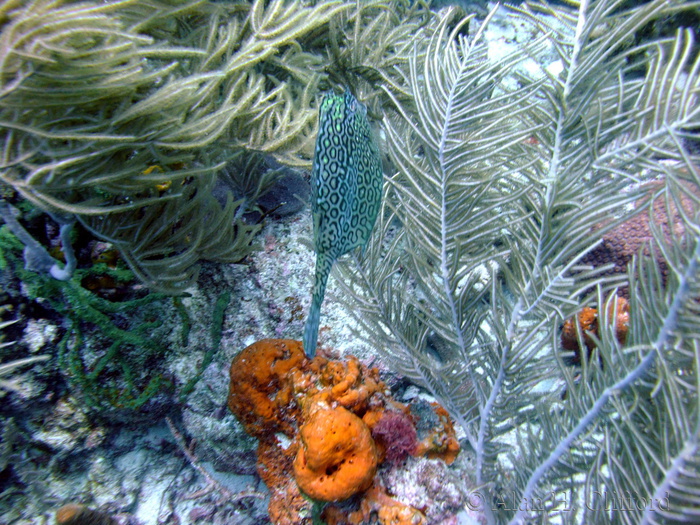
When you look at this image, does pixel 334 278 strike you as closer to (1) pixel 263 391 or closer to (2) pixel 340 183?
(1) pixel 263 391

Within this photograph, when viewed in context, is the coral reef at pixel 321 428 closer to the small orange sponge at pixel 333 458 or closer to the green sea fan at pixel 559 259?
the small orange sponge at pixel 333 458

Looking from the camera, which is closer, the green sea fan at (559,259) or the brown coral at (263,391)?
the green sea fan at (559,259)

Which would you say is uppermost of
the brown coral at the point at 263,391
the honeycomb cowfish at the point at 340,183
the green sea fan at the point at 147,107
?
the green sea fan at the point at 147,107

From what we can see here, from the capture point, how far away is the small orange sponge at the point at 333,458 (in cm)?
249

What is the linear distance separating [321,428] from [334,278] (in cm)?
126

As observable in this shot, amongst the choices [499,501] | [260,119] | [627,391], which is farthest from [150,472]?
[627,391]

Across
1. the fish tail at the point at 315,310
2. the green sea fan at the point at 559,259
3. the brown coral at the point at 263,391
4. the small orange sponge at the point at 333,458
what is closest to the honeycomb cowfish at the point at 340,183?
the fish tail at the point at 315,310

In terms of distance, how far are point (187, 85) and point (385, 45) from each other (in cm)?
287

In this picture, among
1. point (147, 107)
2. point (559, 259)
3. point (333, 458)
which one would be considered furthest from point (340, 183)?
point (333, 458)

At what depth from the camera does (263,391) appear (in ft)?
10.2

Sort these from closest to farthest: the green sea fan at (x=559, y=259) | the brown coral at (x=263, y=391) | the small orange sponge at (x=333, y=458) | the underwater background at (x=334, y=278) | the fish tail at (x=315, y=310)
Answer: the green sea fan at (x=559, y=259), the underwater background at (x=334, y=278), the fish tail at (x=315, y=310), the small orange sponge at (x=333, y=458), the brown coral at (x=263, y=391)

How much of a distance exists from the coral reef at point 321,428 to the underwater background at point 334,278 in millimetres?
23

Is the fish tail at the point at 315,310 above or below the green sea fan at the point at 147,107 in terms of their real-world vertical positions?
below

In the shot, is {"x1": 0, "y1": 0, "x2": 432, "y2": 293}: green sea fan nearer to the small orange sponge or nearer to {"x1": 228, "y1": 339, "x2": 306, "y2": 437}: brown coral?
{"x1": 228, "y1": 339, "x2": 306, "y2": 437}: brown coral
